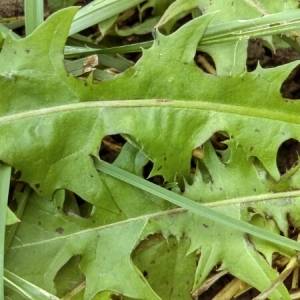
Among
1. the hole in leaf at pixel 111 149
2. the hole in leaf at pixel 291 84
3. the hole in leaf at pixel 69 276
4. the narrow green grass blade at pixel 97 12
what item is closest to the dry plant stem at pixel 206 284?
the hole in leaf at pixel 69 276

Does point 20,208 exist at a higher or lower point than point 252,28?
lower

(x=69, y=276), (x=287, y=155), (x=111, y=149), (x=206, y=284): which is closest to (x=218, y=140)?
(x=287, y=155)

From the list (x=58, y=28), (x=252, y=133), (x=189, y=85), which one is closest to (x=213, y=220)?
(x=252, y=133)

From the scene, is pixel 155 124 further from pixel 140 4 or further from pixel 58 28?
pixel 140 4

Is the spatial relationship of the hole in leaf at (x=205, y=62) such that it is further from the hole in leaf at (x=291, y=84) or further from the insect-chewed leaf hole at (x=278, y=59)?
the hole in leaf at (x=291, y=84)

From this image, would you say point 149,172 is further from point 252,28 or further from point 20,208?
point 252,28

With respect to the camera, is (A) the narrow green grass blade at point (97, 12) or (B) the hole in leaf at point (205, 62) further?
(B) the hole in leaf at point (205, 62)

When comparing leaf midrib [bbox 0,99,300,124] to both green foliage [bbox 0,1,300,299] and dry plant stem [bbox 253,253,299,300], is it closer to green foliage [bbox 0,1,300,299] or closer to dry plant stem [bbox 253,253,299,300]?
green foliage [bbox 0,1,300,299]

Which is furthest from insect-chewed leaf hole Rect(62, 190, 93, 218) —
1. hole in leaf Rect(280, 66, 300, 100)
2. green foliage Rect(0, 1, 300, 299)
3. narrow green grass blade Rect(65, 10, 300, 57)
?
hole in leaf Rect(280, 66, 300, 100)
